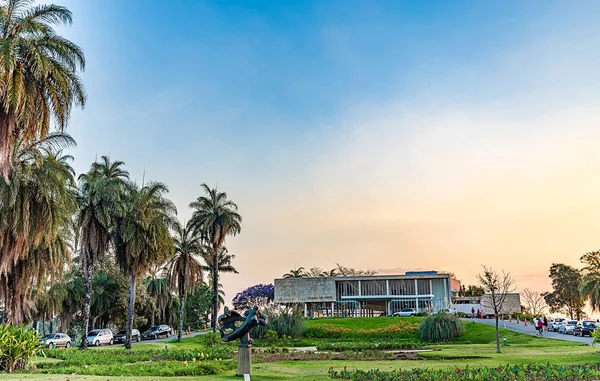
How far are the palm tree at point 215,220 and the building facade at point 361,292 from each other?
78.2 ft

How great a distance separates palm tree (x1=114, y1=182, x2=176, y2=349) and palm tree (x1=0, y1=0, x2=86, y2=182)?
2044cm

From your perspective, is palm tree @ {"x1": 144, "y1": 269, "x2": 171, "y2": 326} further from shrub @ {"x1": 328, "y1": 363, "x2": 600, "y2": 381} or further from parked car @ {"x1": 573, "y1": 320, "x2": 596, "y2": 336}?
shrub @ {"x1": 328, "y1": 363, "x2": 600, "y2": 381}

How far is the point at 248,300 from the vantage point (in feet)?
323

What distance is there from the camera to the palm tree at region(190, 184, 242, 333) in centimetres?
5828

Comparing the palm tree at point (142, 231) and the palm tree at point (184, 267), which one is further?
the palm tree at point (184, 267)

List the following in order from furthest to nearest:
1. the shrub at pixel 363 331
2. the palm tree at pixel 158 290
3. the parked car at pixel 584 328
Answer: the palm tree at pixel 158 290 → the shrub at pixel 363 331 → the parked car at pixel 584 328

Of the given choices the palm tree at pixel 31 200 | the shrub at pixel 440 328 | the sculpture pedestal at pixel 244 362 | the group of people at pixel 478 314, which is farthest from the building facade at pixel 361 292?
the sculpture pedestal at pixel 244 362

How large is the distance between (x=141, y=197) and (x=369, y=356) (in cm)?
2381

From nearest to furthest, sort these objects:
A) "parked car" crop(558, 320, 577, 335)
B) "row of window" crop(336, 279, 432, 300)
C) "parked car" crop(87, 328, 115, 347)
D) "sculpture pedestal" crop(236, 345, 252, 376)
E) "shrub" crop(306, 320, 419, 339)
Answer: "sculpture pedestal" crop(236, 345, 252, 376) < "parked car" crop(87, 328, 115, 347) < "parked car" crop(558, 320, 577, 335) < "shrub" crop(306, 320, 419, 339) < "row of window" crop(336, 279, 432, 300)

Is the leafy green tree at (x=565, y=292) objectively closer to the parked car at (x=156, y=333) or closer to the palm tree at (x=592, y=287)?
the palm tree at (x=592, y=287)

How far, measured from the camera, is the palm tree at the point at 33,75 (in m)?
20.0

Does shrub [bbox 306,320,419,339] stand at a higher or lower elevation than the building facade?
lower

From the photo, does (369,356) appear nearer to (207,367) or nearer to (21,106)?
(207,367)

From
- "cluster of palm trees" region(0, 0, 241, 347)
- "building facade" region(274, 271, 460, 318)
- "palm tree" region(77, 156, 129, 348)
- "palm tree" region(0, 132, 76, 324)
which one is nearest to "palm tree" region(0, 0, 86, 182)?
"cluster of palm trees" region(0, 0, 241, 347)
